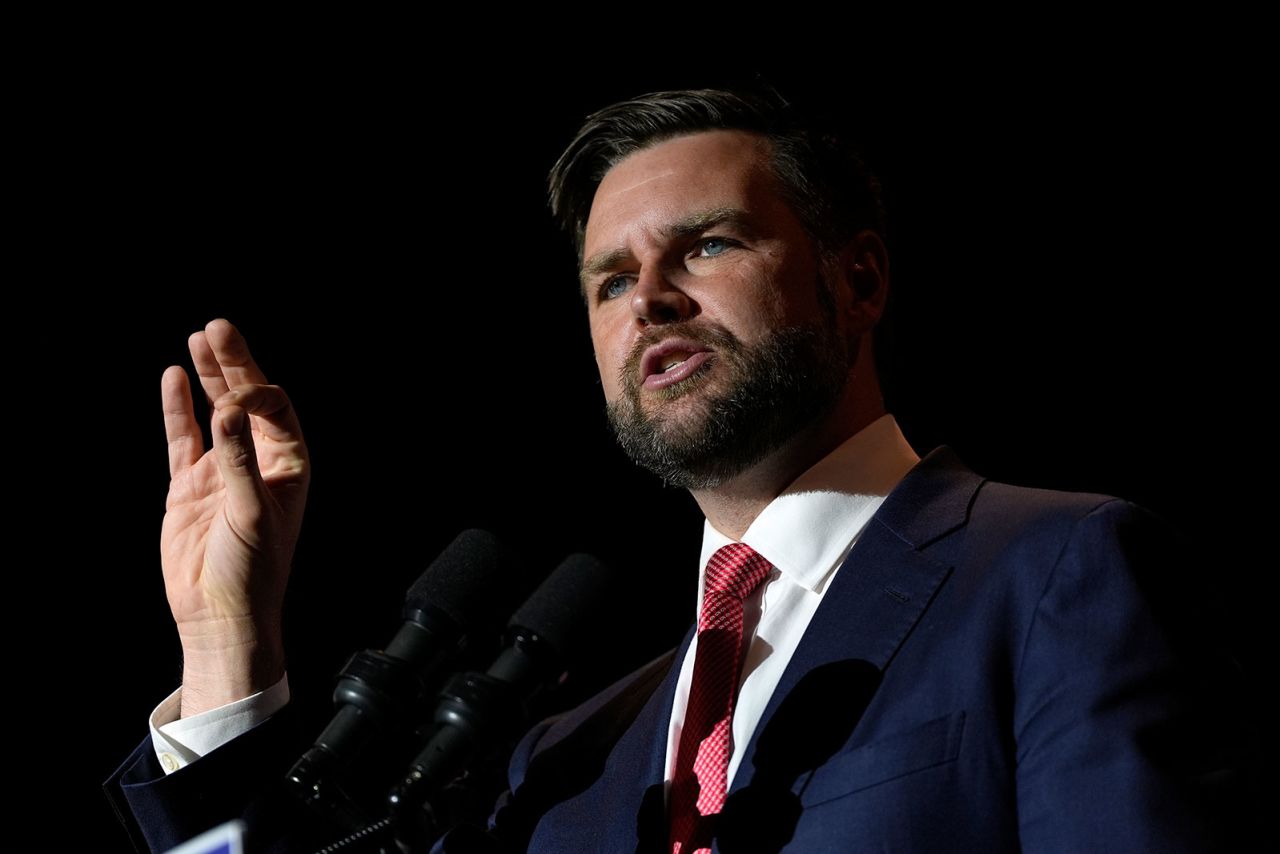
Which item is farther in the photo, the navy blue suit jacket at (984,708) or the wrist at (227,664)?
the wrist at (227,664)

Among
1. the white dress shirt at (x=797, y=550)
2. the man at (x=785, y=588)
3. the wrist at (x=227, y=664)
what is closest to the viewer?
the man at (x=785, y=588)

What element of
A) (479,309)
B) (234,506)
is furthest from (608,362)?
(479,309)

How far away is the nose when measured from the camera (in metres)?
1.82

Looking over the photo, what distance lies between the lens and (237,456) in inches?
67.2

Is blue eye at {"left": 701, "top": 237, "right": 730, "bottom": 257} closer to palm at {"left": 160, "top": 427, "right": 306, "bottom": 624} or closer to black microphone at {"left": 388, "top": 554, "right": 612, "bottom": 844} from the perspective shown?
black microphone at {"left": 388, "top": 554, "right": 612, "bottom": 844}

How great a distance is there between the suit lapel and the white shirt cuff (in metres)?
0.75

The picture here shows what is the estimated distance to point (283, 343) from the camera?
3.17 meters

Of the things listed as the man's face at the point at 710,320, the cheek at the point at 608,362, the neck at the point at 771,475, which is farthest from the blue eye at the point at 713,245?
the neck at the point at 771,475

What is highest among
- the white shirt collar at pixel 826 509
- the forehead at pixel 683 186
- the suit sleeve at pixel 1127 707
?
the forehead at pixel 683 186

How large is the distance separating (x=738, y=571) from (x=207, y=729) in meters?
0.83

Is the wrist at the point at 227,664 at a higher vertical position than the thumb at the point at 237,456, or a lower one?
lower

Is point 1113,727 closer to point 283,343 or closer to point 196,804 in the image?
point 196,804

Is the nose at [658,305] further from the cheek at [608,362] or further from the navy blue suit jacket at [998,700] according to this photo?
Answer: the navy blue suit jacket at [998,700]

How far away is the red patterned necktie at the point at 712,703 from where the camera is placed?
4.97 ft
